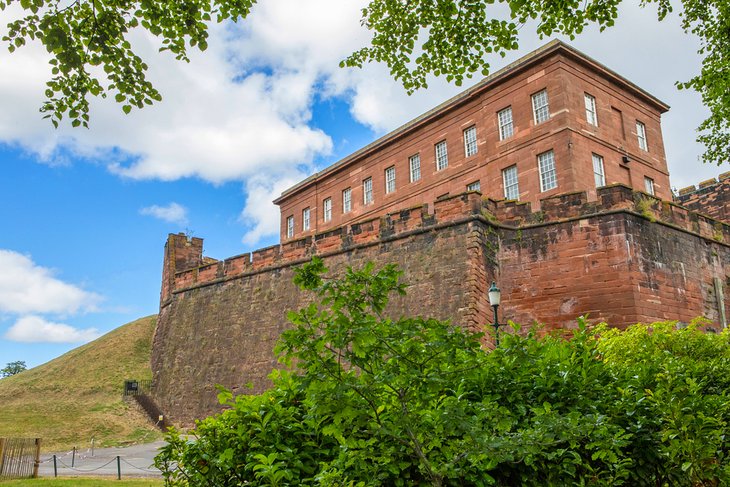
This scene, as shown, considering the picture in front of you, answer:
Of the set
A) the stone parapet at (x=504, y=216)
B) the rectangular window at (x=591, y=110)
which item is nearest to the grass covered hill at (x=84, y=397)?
the stone parapet at (x=504, y=216)

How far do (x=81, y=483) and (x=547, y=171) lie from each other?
18230mm

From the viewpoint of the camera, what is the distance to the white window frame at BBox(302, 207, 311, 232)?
3462cm

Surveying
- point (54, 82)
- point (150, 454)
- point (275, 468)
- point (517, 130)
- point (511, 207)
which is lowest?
point (150, 454)

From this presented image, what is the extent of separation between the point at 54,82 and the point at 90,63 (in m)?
0.57

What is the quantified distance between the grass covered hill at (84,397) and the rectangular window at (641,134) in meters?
23.5

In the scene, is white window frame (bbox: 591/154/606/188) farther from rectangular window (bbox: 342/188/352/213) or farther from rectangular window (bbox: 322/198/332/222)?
rectangular window (bbox: 322/198/332/222)

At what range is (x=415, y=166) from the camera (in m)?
27.6

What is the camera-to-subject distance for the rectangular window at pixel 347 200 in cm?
3132

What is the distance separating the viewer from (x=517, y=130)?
74.9 feet

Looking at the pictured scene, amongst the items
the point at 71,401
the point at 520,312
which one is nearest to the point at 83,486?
the point at 520,312

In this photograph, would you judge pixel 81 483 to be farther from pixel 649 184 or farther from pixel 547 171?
pixel 649 184

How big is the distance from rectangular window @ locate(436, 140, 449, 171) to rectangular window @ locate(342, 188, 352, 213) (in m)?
6.62

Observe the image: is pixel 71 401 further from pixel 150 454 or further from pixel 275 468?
pixel 275 468

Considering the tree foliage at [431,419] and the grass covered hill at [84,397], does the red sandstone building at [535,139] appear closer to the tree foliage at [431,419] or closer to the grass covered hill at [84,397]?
the grass covered hill at [84,397]
